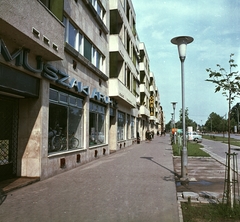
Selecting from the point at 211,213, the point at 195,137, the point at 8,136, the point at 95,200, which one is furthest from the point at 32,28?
the point at 195,137

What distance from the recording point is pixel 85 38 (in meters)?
13.5

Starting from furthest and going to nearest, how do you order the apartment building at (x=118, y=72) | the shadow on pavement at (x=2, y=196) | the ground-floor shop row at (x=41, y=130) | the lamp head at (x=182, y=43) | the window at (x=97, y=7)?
the apartment building at (x=118, y=72)
the window at (x=97, y=7)
the lamp head at (x=182, y=43)
the ground-floor shop row at (x=41, y=130)
the shadow on pavement at (x=2, y=196)

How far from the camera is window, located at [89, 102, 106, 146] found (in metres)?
14.3

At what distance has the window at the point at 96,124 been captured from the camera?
14.3m

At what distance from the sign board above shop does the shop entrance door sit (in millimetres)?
1296

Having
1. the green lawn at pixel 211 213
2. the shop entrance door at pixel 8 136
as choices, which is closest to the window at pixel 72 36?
the shop entrance door at pixel 8 136

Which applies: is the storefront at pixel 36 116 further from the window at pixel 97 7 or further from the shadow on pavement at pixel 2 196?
the window at pixel 97 7

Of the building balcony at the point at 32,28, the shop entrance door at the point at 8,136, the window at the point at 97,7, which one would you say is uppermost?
the window at the point at 97,7

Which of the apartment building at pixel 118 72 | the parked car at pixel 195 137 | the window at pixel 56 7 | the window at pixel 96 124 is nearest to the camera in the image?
the window at pixel 56 7

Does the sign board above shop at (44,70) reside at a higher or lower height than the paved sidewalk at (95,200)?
higher

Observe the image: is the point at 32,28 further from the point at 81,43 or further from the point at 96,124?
the point at 96,124

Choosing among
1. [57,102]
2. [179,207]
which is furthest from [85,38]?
[179,207]

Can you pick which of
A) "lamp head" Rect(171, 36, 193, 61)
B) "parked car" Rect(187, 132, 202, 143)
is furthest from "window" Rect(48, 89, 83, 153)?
"parked car" Rect(187, 132, 202, 143)

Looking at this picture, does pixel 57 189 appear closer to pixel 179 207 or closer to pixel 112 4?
pixel 179 207
